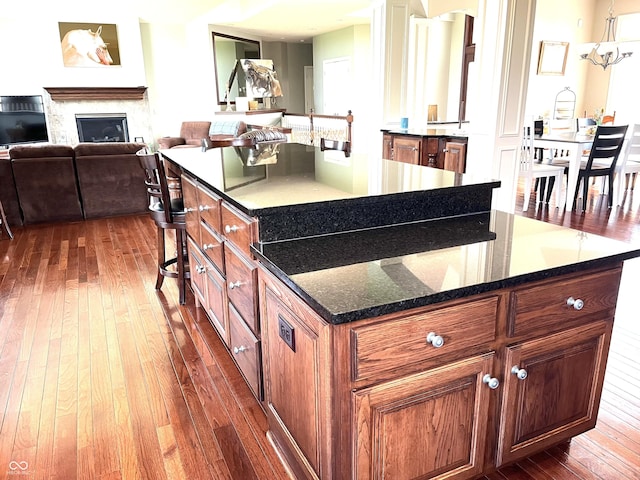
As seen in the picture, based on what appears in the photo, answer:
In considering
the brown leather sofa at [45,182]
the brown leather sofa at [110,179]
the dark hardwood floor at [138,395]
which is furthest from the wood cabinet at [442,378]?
the brown leather sofa at [45,182]

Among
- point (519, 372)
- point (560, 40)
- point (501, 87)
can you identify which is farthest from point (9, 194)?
point (560, 40)

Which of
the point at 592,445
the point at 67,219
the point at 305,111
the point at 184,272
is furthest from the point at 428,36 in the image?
the point at 592,445

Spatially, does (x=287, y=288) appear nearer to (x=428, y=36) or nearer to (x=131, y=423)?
(x=131, y=423)

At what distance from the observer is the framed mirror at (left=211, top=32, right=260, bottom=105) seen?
33.6 feet

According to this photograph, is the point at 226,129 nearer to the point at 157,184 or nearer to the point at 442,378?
the point at 157,184

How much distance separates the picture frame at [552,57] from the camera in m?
9.82

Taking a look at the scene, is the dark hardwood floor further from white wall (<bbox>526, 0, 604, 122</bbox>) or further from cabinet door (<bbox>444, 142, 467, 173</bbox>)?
white wall (<bbox>526, 0, 604, 122</bbox>)

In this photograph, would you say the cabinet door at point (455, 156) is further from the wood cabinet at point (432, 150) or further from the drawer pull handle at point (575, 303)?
the drawer pull handle at point (575, 303)

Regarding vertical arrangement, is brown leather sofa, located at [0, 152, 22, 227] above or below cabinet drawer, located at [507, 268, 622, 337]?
below

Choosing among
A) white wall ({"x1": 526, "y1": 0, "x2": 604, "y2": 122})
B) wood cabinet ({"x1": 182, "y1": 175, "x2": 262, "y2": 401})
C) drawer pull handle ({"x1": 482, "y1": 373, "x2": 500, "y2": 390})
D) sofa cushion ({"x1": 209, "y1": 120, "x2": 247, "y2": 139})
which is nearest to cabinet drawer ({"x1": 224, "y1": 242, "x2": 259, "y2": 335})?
wood cabinet ({"x1": 182, "y1": 175, "x2": 262, "y2": 401})

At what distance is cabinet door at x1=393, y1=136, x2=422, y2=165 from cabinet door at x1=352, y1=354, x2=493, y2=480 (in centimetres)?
386

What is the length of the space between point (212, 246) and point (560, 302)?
155 centimetres

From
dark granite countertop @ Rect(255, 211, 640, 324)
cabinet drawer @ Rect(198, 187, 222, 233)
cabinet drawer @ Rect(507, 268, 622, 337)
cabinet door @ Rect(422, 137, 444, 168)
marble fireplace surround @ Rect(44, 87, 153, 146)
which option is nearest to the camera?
dark granite countertop @ Rect(255, 211, 640, 324)

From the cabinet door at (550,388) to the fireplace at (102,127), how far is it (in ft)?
31.7
